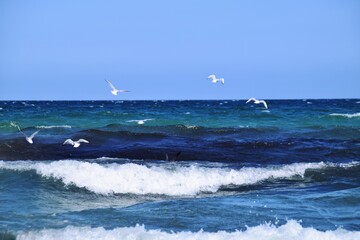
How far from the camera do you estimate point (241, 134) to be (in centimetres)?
2355

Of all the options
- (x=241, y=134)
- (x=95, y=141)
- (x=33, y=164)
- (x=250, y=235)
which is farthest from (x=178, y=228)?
(x=241, y=134)

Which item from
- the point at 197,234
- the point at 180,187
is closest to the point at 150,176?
the point at 180,187

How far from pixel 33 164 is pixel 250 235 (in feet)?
24.3

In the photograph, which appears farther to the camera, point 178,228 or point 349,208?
point 349,208

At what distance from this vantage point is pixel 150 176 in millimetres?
12867

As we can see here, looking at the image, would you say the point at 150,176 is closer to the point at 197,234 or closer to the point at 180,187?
the point at 180,187

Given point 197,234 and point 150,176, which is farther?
point 150,176

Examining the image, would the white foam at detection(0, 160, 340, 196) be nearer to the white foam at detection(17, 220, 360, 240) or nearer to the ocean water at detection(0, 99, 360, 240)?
the ocean water at detection(0, 99, 360, 240)

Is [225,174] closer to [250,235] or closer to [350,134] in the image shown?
[250,235]

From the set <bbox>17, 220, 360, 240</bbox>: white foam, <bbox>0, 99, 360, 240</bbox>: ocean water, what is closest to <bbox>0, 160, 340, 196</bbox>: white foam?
<bbox>0, 99, 360, 240</bbox>: ocean water

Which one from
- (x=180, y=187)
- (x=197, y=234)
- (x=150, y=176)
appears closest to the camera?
(x=197, y=234)

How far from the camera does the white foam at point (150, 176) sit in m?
12.3

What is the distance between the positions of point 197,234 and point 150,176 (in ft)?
15.8

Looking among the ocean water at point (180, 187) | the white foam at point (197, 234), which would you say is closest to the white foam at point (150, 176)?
the ocean water at point (180, 187)
